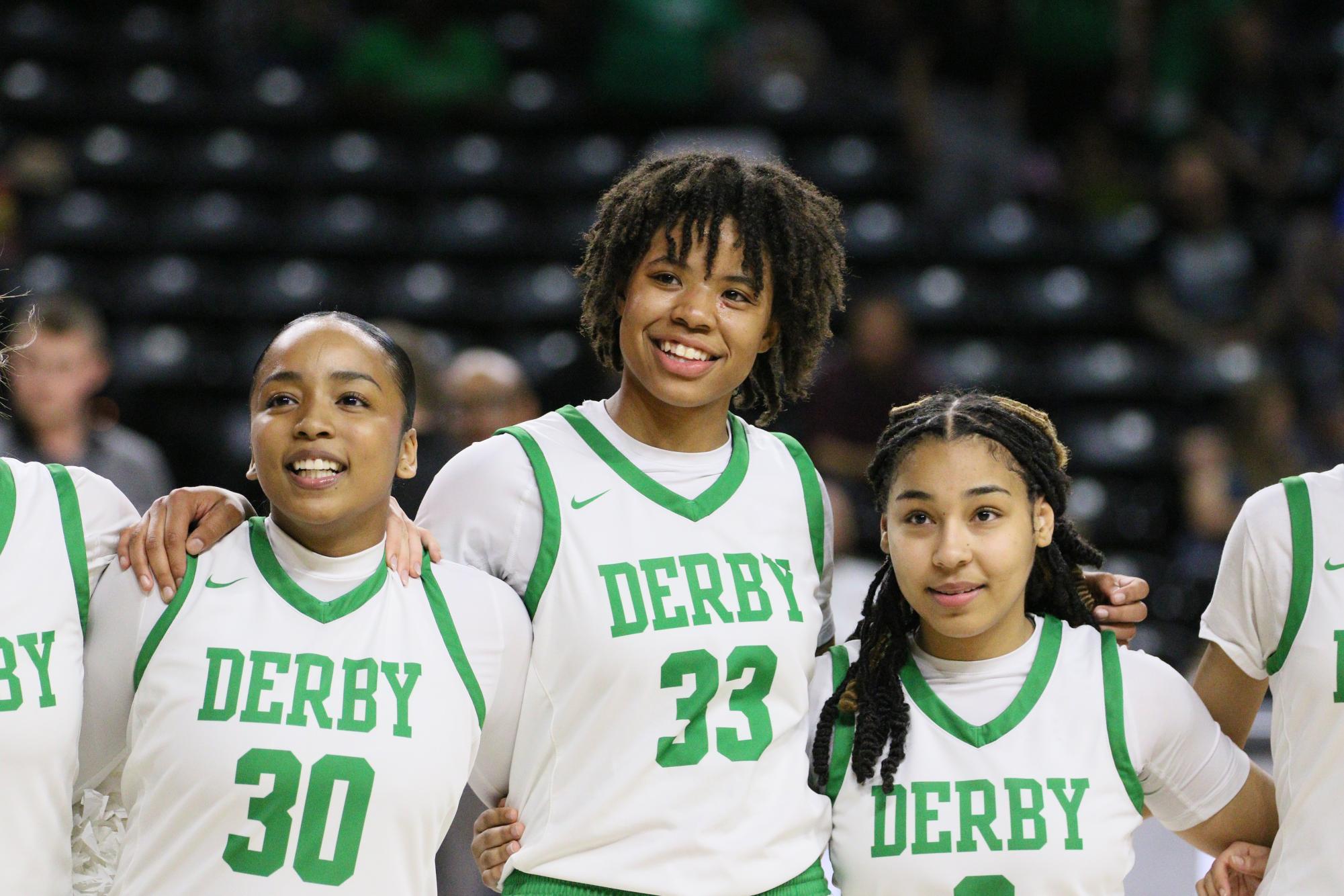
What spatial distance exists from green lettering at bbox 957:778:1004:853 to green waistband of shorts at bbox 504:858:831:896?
0.21 metres

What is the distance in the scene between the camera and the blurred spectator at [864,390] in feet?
18.9

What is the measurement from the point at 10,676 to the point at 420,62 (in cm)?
553

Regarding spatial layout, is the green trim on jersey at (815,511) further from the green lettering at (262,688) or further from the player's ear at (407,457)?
the green lettering at (262,688)

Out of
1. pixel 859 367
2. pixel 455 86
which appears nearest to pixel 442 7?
pixel 455 86

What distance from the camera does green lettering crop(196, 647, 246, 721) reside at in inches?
86.6

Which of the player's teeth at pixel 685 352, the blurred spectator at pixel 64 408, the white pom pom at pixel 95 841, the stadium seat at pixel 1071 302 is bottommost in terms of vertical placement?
the white pom pom at pixel 95 841

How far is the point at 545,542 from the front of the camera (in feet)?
7.91

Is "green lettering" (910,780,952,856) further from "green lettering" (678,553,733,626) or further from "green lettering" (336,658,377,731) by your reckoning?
"green lettering" (336,658,377,731)

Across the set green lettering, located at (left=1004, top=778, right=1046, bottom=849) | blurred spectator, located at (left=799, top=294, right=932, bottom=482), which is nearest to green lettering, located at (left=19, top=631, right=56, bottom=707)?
green lettering, located at (left=1004, top=778, right=1046, bottom=849)

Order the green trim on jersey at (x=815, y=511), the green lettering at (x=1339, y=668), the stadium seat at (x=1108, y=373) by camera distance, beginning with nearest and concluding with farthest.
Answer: the green lettering at (x=1339, y=668) < the green trim on jersey at (x=815, y=511) < the stadium seat at (x=1108, y=373)

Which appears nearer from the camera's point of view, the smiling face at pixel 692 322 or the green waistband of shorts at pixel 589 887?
the green waistband of shorts at pixel 589 887

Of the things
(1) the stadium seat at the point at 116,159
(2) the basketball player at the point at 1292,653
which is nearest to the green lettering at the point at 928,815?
(2) the basketball player at the point at 1292,653

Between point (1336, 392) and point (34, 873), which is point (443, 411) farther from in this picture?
point (1336, 392)

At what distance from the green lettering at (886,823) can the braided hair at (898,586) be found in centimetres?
2
